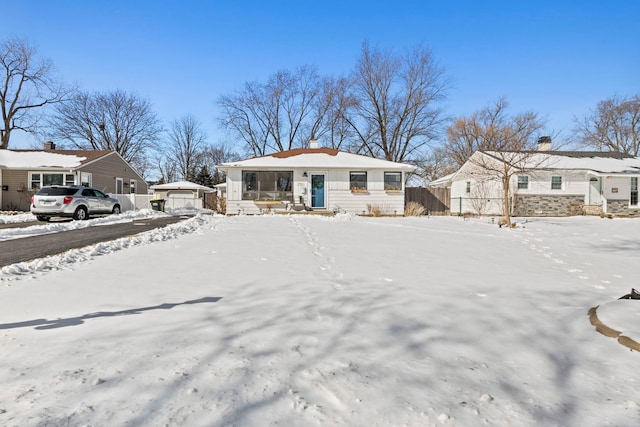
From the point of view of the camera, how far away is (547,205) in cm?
2014

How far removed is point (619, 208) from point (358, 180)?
1546 centimetres

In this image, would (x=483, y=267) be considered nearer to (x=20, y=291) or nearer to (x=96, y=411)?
(x=96, y=411)

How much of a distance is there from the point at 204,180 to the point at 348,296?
131 feet

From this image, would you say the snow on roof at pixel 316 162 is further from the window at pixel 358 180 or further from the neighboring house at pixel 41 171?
the neighboring house at pixel 41 171

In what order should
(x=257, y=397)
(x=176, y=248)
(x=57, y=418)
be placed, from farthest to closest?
(x=176, y=248) < (x=257, y=397) < (x=57, y=418)

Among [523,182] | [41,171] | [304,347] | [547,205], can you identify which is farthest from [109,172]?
[547,205]

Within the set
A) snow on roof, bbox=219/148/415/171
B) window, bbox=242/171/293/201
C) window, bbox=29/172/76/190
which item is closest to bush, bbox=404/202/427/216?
snow on roof, bbox=219/148/415/171

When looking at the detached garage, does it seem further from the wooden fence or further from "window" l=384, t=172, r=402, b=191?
the wooden fence

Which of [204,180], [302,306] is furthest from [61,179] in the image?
[302,306]

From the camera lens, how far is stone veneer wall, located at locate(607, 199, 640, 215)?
66.4ft

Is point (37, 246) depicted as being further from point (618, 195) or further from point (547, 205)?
point (618, 195)

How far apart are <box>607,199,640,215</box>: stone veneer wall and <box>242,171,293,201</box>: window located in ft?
60.5

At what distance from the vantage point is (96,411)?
5.44 feet

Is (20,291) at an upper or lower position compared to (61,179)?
lower
